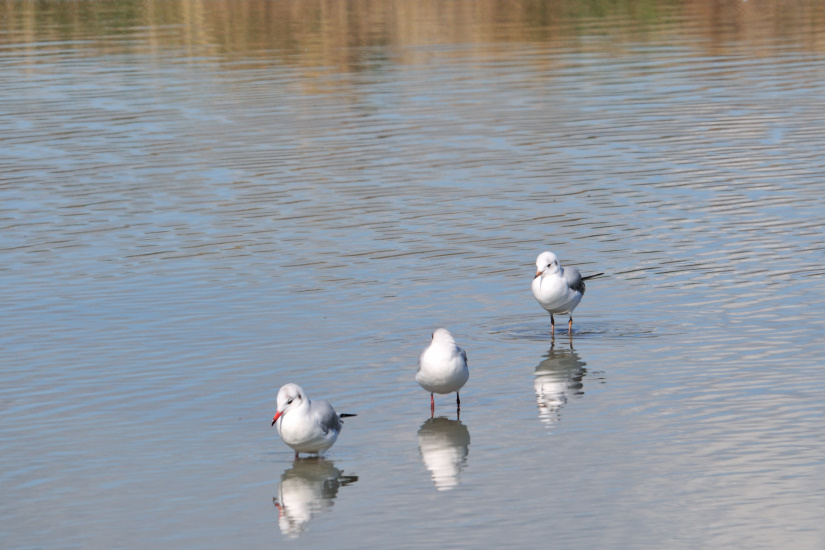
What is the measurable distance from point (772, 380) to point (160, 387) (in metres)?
6.49

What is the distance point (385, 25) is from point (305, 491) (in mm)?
55850

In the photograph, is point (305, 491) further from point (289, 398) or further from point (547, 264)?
point (547, 264)

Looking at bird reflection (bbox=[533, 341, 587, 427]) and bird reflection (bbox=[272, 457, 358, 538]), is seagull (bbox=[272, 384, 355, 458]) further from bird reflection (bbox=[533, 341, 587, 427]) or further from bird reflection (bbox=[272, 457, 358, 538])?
bird reflection (bbox=[533, 341, 587, 427])

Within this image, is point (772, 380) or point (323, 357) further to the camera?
point (323, 357)

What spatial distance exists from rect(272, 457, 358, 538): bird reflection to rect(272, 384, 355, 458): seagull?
0.72 ft

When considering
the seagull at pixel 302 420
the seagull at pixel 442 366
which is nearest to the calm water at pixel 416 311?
the seagull at pixel 302 420

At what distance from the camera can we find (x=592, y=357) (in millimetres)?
16438

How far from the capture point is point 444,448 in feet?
44.0

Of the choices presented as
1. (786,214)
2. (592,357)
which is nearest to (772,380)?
(592,357)

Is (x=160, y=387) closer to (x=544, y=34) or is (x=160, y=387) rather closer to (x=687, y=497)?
(x=687, y=497)

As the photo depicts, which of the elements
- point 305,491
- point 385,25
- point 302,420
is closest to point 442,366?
point 302,420

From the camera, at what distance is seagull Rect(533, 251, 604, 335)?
55.8ft

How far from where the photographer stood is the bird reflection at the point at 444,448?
12.6 m

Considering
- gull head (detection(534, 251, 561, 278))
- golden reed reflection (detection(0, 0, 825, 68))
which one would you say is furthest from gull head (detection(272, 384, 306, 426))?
golden reed reflection (detection(0, 0, 825, 68))
